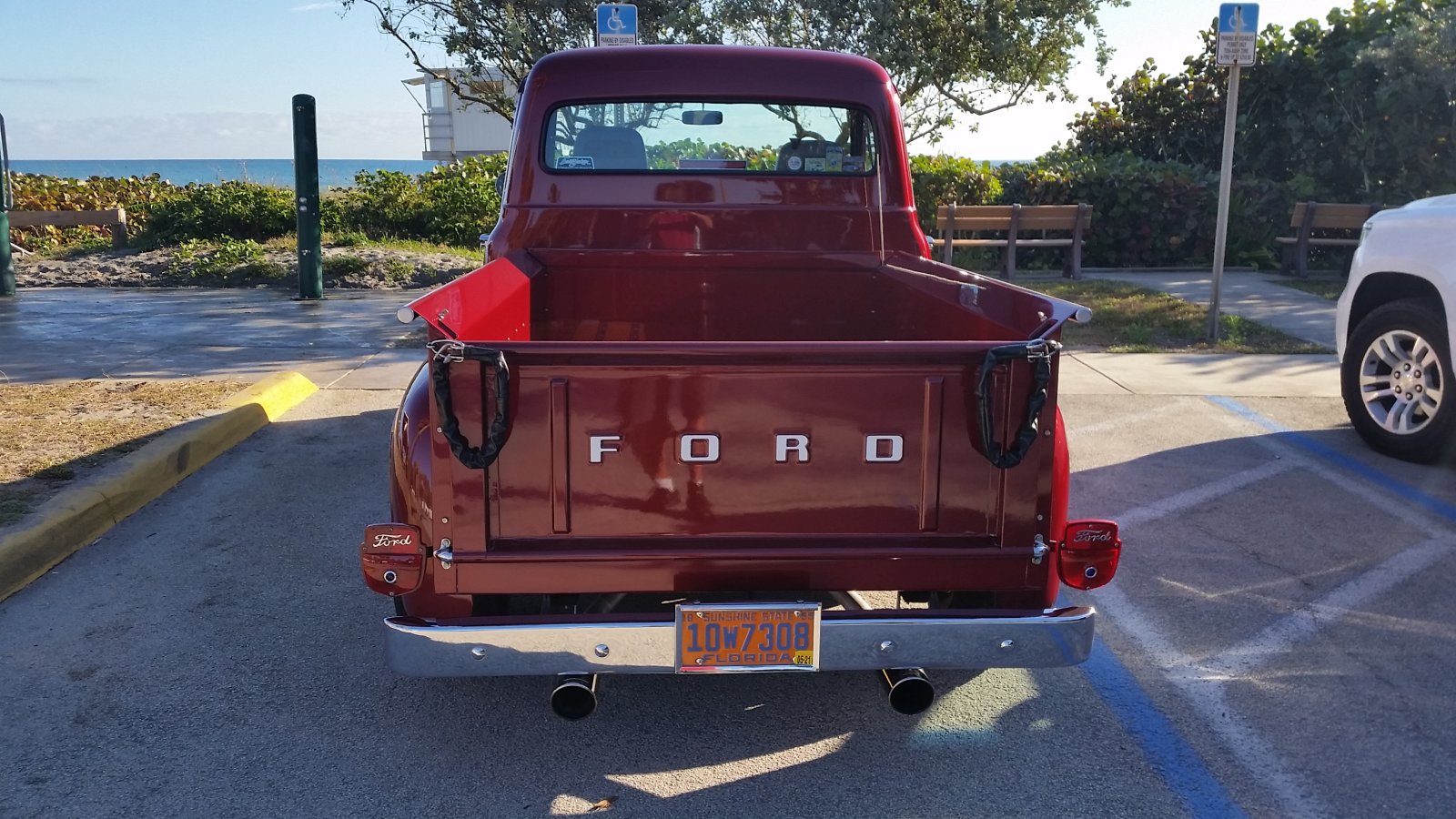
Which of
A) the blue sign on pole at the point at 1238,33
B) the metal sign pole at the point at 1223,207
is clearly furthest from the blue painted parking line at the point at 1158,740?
the blue sign on pole at the point at 1238,33

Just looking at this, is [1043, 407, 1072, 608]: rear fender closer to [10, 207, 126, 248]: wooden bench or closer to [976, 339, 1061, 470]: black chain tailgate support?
[976, 339, 1061, 470]: black chain tailgate support

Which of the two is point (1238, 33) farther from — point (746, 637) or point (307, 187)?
point (307, 187)

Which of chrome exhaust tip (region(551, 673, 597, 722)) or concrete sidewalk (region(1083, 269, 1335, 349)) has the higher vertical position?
concrete sidewalk (region(1083, 269, 1335, 349))

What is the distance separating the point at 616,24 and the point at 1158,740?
7.87 m

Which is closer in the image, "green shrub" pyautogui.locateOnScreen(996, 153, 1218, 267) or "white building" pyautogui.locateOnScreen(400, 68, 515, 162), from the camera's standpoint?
"green shrub" pyautogui.locateOnScreen(996, 153, 1218, 267)

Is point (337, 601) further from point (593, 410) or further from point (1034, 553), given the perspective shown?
point (1034, 553)

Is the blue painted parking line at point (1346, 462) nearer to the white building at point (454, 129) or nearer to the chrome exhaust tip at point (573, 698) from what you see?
the chrome exhaust tip at point (573, 698)

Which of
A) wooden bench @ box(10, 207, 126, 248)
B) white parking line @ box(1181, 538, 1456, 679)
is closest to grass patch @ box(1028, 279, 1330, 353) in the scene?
white parking line @ box(1181, 538, 1456, 679)

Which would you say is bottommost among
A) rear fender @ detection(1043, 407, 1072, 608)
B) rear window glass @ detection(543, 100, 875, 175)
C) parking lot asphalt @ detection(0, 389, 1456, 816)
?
parking lot asphalt @ detection(0, 389, 1456, 816)

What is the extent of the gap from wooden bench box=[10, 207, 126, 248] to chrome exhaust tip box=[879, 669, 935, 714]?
15.2 m

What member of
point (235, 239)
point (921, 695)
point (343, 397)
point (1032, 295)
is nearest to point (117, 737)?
point (921, 695)

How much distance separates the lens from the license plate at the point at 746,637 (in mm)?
2836

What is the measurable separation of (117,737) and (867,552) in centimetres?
230

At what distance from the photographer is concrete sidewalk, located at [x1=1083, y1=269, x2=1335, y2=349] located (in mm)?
10555
